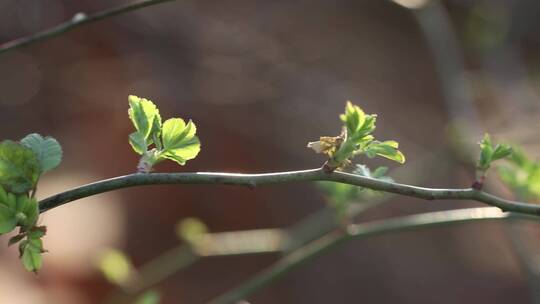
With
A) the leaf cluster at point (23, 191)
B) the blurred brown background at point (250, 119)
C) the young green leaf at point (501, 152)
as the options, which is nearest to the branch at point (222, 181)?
the leaf cluster at point (23, 191)

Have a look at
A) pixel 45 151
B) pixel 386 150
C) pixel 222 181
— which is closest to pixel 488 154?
pixel 386 150

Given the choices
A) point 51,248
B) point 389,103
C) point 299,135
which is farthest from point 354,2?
Answer: point 51,248

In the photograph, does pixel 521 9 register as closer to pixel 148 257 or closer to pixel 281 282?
pixel 281 282

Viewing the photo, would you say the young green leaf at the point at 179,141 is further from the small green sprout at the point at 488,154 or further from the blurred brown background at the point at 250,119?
the blurred brown background at the point at 250,119

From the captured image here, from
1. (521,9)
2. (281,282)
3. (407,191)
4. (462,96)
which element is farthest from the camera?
(521,9)

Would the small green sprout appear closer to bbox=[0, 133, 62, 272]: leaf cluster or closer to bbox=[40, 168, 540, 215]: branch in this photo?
bbox=[40, 168, 540, 215]: branch

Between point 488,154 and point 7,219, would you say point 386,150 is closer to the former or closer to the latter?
point 488,154

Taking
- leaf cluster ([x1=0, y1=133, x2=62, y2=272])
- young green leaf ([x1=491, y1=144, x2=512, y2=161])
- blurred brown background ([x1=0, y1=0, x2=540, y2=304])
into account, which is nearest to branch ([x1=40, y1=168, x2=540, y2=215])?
leaf cluster ([x1=0, y1=133, x2=62, y2=272])
